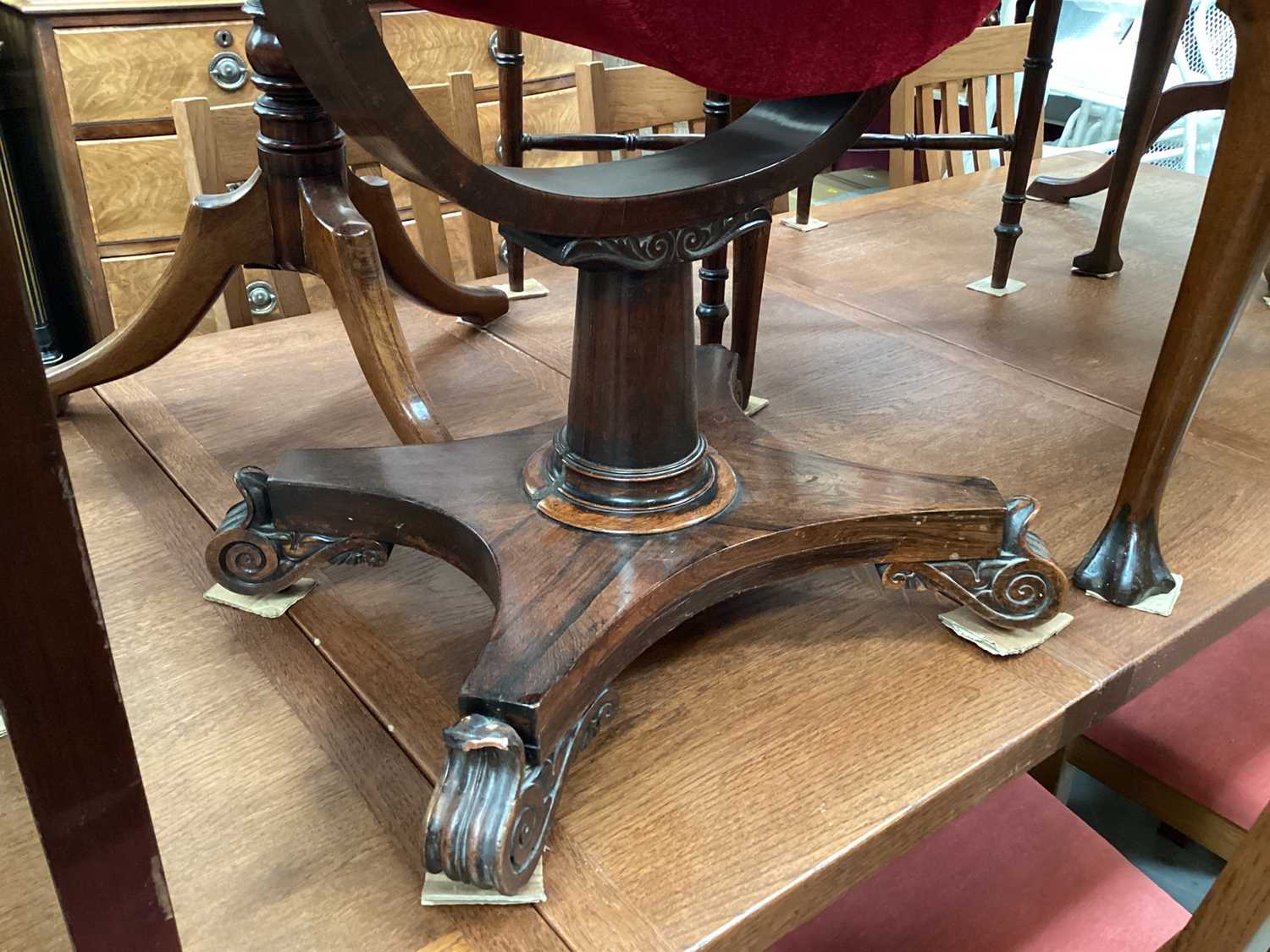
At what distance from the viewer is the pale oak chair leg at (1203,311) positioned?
2.24ft

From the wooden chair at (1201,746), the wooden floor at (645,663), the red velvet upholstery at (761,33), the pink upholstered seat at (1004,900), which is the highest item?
the red velvet upholstery at (761,33)

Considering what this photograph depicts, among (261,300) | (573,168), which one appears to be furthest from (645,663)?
(261,300)

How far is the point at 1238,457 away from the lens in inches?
42.2

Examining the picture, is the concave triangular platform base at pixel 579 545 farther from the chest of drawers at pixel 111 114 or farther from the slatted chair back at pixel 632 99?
the chest of drawers at pixel 111 114

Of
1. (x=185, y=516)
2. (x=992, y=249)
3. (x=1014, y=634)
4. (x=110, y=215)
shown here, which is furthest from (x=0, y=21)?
(x=1014, y=634)

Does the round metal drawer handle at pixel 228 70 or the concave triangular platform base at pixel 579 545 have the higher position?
the round metal drawer handle at pixel 228 70

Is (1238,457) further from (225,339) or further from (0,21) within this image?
(0,21)

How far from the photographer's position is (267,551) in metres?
0.79

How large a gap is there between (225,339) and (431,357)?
0.80 feet

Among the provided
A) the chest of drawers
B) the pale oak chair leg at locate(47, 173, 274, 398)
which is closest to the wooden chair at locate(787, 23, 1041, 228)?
the chest of drawers

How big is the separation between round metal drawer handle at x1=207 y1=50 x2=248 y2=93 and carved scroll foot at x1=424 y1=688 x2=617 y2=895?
1578 mm

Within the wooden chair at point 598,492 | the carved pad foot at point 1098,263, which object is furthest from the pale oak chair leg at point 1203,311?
the carved pad foot at point 1098,263

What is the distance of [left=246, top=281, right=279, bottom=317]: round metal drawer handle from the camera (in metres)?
1.95

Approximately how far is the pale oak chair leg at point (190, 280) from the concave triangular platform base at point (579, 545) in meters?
0.31
